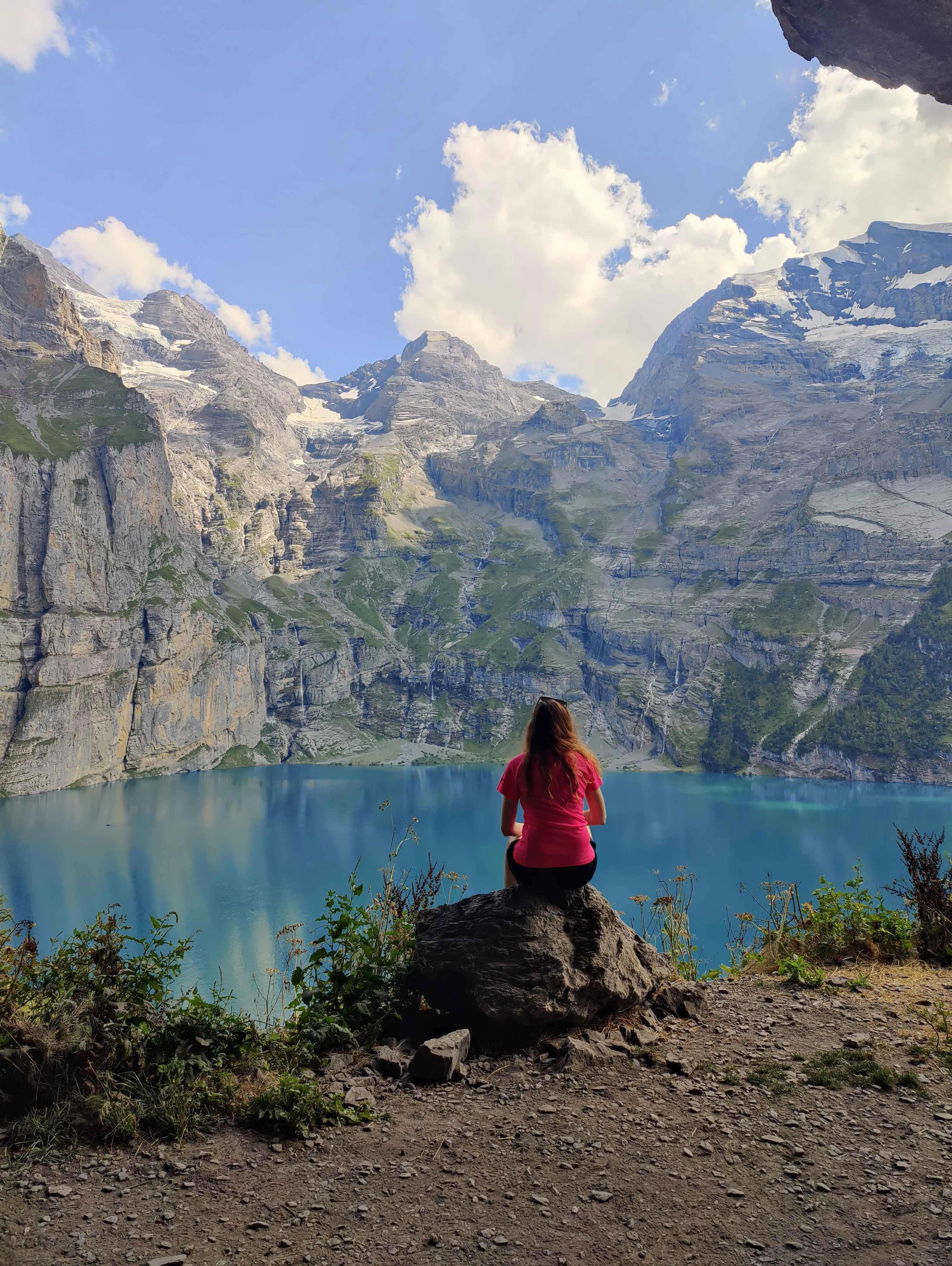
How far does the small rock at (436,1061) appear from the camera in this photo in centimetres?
580

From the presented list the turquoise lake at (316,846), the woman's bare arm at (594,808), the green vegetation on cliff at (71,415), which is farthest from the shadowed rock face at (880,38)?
the green vegetation on cliff at (71,415)

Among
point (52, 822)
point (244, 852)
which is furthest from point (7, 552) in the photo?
point (244, 852)

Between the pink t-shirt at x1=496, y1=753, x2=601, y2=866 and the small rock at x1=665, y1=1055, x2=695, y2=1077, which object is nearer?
the small rock at x1=665, y1=1055, x2=695, y2=1077

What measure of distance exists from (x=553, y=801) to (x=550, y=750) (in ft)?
1.55

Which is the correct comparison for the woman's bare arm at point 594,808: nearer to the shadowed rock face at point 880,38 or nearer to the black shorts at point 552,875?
the black shorts at point 552,875

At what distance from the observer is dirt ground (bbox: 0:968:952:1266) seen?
3.84 meters

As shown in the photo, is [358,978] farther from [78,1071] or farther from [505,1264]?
[505,1264]

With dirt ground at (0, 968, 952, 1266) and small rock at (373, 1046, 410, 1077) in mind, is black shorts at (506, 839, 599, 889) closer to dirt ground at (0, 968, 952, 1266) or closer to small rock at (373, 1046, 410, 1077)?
dirt ground at (0, 968, 952, 1266)

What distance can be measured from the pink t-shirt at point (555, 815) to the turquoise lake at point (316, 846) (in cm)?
1559

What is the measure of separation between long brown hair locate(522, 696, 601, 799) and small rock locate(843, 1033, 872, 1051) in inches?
129

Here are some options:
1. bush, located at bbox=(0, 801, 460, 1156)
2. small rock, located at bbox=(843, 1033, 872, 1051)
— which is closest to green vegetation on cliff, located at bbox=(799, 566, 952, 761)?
small rock, located at bbox=(843, 1033, 872, 1051)

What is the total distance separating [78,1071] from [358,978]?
8.18ft

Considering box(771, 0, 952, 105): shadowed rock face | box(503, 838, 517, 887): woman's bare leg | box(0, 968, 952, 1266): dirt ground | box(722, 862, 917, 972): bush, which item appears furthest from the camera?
box(722, 862, 917, 972): bush

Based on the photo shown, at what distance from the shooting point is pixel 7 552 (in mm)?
154125
